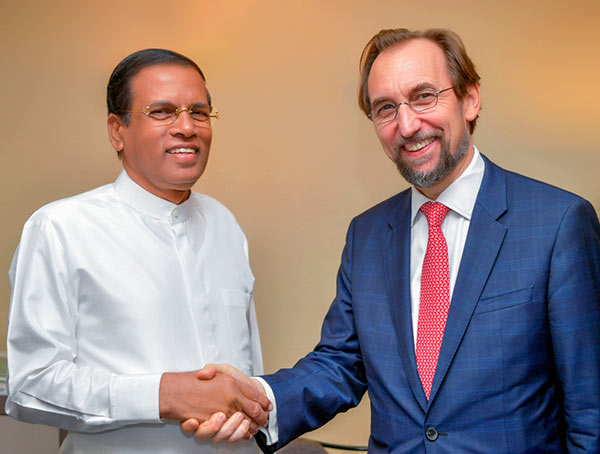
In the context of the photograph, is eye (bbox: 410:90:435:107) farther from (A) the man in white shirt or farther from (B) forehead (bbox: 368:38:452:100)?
(A) the man in white shirt

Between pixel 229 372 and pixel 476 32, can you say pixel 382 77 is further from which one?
pixel 476 32

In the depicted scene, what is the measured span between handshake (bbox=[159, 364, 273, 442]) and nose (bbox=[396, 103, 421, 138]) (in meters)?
0.82

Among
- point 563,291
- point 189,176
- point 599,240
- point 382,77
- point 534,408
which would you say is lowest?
point 534,408

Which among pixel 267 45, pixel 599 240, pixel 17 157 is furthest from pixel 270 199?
pixel 599 240

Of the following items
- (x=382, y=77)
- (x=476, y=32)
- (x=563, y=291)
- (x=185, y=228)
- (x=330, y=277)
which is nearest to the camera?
(x=563, y=291)

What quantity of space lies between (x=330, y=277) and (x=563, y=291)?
1.58m

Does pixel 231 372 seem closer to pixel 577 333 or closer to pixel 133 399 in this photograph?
pixel 133 399

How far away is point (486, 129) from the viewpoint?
2.92 metres

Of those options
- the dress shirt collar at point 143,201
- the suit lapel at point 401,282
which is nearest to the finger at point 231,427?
the suit lapel at point 401,282

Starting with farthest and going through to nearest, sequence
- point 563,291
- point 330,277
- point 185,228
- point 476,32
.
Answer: point 330,277 < point 476,32 < point 185,228 < point 563,291

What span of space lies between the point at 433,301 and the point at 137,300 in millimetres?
792

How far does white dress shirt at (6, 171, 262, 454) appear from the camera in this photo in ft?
5.69

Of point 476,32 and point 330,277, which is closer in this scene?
point 476,32

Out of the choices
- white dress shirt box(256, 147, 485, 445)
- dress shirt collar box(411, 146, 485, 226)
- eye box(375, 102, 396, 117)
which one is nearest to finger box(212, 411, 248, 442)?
white dress shirt box(256, 147, 485, 445)
